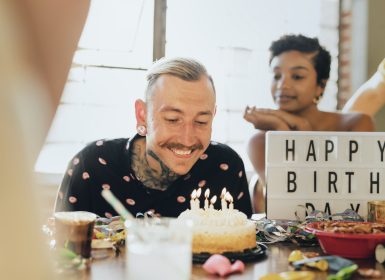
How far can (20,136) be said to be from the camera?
0.24 metres

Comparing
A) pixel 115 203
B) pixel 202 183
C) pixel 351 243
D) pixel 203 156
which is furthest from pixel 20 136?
pixel 203 156

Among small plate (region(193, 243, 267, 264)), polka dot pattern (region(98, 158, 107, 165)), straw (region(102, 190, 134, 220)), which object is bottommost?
small plate (region(193, 243, 267, 264))

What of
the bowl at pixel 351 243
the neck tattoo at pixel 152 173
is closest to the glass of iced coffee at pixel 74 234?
the bowl at pixel 351 243

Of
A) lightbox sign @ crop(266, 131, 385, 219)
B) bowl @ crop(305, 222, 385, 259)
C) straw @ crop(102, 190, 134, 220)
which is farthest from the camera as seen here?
lightbox sign @ crop(266, 131, 385, 219)

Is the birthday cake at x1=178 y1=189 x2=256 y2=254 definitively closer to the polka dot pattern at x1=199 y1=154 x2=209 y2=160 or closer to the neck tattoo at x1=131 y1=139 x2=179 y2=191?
the neck tattoo at x1=131 y1=139 x2=179 y2=191

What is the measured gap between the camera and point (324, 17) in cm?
372

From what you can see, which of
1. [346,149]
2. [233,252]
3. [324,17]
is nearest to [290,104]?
[324,17]

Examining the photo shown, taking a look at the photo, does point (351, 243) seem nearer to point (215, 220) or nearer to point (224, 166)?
point (215, 220)

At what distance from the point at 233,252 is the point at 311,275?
274mm

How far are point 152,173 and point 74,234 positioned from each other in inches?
42.9

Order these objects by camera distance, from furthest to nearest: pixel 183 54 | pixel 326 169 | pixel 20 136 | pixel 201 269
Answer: pixel 183 54, pixel 326 169, pixel 201 269, pixel 20 136

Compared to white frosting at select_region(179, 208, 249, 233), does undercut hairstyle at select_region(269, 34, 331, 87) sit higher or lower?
higher

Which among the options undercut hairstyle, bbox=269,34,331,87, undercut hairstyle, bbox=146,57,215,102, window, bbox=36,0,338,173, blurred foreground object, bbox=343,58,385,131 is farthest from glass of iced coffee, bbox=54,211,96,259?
blurred foreground object, bbox=343,58,385,131

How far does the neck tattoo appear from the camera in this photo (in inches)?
88.4
